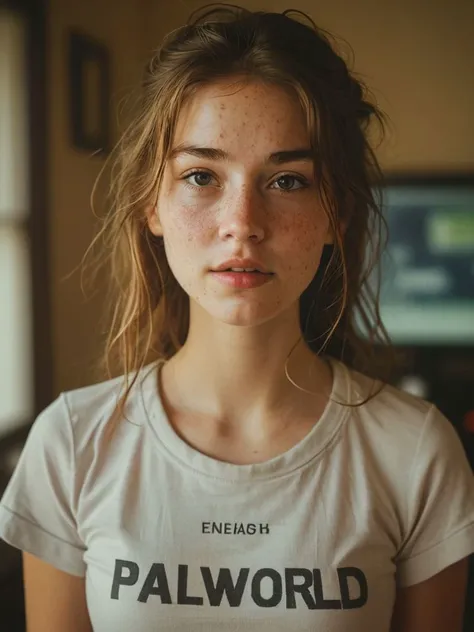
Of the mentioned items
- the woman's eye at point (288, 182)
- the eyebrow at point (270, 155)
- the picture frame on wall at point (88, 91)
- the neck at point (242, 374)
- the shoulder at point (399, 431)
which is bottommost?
the shoulder at point (399, 431)

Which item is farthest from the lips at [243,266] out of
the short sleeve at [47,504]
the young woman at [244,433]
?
the short sleeve at [47,504]

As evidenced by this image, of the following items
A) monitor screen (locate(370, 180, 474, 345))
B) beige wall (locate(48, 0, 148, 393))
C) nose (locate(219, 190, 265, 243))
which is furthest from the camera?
monitor screen (locate(370, 180, 474, 345))

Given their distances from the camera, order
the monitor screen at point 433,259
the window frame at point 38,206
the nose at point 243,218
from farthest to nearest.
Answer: the monitor screen at point 433,259, the window frame at point 38,206, the nose at point 243,218

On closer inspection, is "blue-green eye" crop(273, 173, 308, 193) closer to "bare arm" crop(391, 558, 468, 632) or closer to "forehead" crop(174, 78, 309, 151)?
"forehead" crop(174, 78, 309, 151)

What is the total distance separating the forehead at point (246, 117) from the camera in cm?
70

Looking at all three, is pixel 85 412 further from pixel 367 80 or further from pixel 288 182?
pixel 367 80

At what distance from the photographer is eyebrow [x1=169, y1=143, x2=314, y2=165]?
0.71 metres

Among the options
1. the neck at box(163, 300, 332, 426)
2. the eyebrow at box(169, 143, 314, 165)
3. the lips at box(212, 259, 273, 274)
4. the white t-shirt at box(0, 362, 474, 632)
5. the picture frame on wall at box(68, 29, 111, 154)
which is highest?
the picture frame on wall at box(68, 29, 111, 154)

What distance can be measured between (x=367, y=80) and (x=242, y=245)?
3.62ft

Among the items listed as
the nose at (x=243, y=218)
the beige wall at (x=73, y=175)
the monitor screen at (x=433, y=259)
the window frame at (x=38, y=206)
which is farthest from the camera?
the monitor screen at (x=433, y=259)

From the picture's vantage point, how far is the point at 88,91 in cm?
184

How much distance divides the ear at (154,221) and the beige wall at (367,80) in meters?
0.88

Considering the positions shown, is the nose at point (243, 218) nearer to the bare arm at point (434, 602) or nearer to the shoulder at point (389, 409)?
the shoulder at point (389, 409)

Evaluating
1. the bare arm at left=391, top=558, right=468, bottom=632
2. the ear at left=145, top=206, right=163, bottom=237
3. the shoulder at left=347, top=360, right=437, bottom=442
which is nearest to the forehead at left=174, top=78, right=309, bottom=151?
the ear at left=145, top=206, right=163, bottom=237
